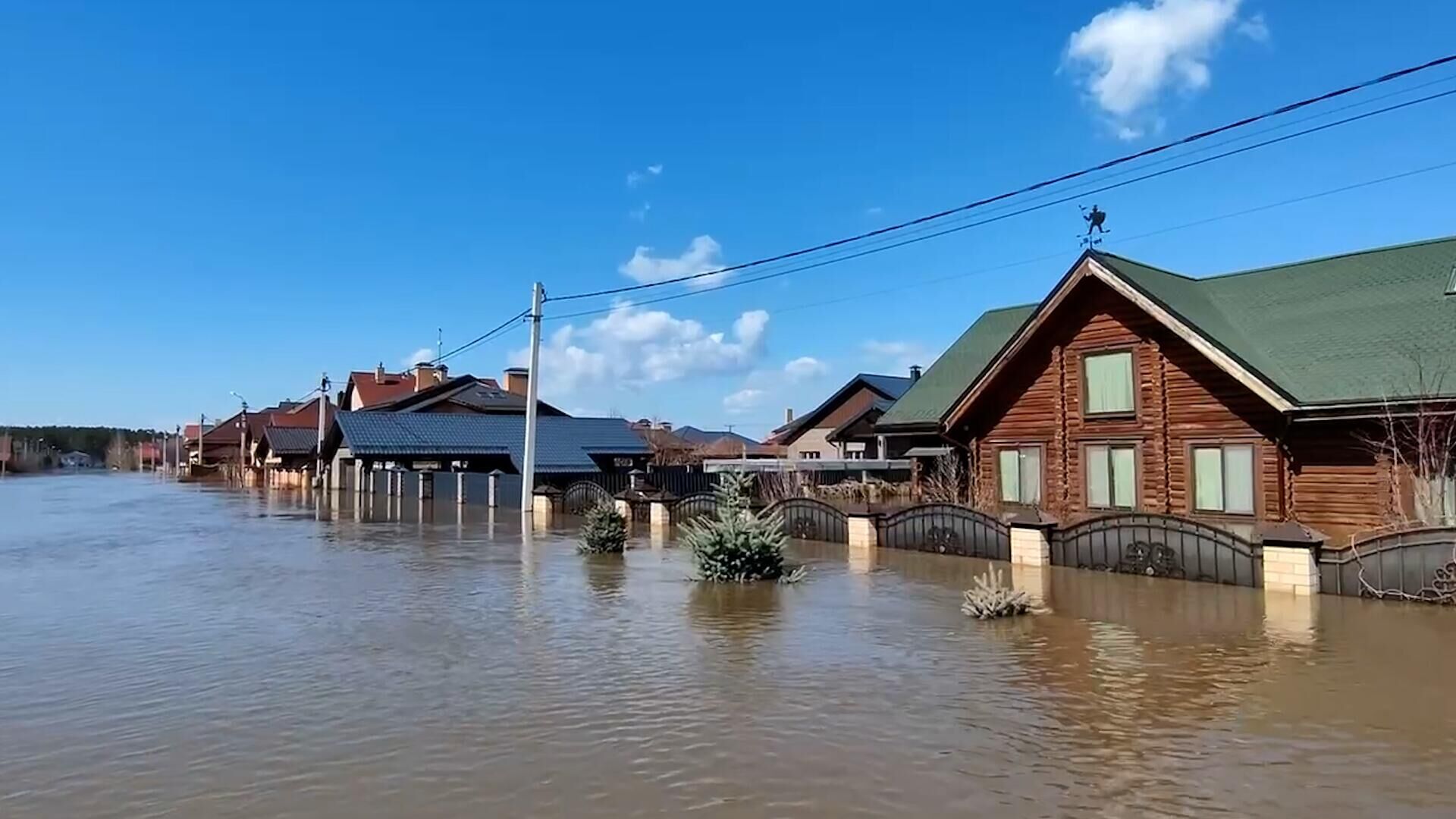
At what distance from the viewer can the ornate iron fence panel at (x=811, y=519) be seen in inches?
915

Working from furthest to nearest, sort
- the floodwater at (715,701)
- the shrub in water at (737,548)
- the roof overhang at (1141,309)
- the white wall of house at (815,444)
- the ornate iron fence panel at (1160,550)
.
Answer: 1. the white wall of house at (815,444)
2. the roof overhang at (1141,309)
3. the shrub in water at (737,548)
4. the ornate iron fence panel at (1160,550)
5. the floodwater at (715,701)

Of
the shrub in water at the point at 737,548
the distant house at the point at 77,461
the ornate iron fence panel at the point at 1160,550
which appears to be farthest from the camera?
the distant house at the point at 77,461

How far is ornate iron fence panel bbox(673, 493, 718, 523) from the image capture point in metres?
27.6

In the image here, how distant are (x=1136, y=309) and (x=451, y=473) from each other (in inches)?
1149

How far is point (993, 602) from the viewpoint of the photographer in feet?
41.3

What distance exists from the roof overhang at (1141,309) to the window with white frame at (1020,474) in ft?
5.00

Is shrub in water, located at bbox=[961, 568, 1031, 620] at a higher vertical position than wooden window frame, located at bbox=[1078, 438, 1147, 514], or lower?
lower

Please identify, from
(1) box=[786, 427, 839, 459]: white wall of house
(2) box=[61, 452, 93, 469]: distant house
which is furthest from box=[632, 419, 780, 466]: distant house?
(2) box=[61, 452, 93, 469]: distant house

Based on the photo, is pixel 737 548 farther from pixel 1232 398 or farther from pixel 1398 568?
pixel 1232 398

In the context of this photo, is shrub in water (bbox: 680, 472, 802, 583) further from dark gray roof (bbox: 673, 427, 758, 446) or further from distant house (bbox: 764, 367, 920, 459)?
dark gray roof (bbox: 673, 427, 758, 446)

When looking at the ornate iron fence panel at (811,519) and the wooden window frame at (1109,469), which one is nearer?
the wooden window frame at (1109,469)

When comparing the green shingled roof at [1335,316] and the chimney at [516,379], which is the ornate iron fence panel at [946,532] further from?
the chimney at [516,379]

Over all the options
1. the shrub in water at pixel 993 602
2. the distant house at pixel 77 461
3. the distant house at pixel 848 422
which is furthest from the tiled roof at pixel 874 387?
the distant house at pixel 77 461

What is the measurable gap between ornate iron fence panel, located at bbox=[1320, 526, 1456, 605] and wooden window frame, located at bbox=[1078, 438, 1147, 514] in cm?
639
